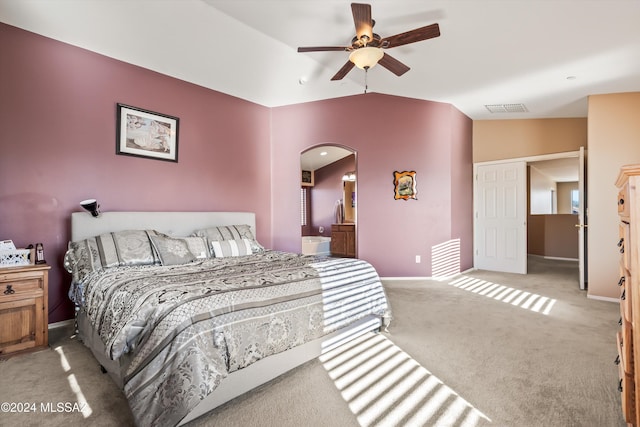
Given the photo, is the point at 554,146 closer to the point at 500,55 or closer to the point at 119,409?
the point at 500,55

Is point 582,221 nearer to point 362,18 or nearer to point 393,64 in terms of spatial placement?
point 393,64

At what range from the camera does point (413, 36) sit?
102 inches

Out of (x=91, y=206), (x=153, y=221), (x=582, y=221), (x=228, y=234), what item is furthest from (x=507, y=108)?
(x=91, y=206)

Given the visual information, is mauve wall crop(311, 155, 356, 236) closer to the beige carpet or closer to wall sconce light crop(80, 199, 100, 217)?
the beige carpet

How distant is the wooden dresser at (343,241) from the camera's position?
754 centimetres

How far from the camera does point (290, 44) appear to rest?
3.44 metres

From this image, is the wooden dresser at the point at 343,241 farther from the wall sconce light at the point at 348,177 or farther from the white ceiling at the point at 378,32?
the white ceiling at the point at 378,32

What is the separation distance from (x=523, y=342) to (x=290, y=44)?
3684 mm

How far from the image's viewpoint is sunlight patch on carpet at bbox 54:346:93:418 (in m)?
1.73

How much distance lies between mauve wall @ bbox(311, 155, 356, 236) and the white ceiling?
14.2 feet

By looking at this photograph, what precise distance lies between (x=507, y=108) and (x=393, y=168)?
84.9 inches

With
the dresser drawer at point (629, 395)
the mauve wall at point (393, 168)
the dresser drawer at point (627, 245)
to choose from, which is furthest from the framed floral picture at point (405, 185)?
the dresser drawer at point (629, 395)

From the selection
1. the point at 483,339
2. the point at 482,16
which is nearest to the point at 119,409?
the point at 483,339

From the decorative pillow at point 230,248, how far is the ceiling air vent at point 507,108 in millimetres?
4485
